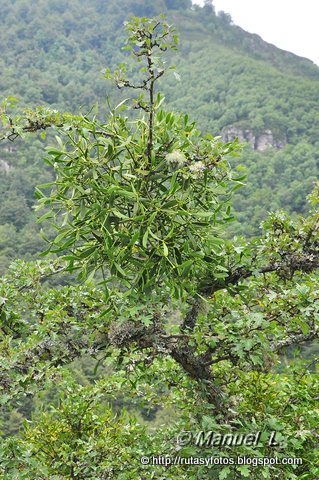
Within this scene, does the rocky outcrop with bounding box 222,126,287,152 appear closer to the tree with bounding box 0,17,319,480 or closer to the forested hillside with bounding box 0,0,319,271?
the forested hillside with bounding box 0,0,319,271

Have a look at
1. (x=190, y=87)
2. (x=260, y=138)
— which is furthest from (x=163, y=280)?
(x=190, y=87)

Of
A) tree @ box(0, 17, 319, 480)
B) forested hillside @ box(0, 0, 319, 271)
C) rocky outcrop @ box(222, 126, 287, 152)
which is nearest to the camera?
tree @ box(0, 17, 319, 480)

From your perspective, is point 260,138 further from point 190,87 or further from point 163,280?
point 163,280

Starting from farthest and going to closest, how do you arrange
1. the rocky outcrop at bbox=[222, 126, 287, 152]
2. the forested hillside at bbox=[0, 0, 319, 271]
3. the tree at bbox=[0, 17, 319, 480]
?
the rocky outcrop at bbox=[222, 126, 287, 152]
the forested hillside at bbox=[0, 0, 319, 271]
the tree at bbox=[0, 17, 319, 480]

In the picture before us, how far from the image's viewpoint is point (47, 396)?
25750 mm

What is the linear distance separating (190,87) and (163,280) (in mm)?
94601

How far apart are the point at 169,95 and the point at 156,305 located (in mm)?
87781

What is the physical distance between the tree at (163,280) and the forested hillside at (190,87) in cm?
1767

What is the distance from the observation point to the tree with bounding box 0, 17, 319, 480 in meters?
2.97

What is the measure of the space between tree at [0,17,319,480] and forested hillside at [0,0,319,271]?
1767cm

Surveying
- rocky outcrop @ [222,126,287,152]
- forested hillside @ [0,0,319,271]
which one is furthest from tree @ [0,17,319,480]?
rocky outcrop @ [222,126,287,152]

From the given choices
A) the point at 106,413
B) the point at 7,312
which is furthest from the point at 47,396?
the point at 7,312

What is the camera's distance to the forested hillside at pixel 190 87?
56.8m

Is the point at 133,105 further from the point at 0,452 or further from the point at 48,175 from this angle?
the point at 48,175
